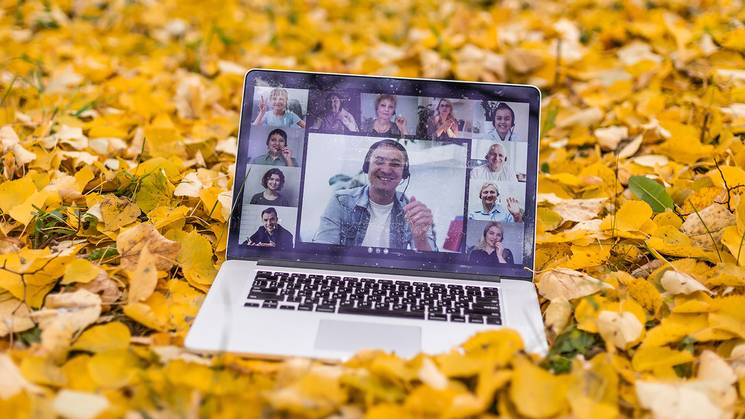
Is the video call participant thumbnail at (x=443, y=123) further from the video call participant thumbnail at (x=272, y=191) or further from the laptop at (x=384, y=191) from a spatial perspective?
the video call participant thumbnail at (x=272, y=191)

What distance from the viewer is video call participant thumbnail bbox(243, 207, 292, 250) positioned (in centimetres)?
136

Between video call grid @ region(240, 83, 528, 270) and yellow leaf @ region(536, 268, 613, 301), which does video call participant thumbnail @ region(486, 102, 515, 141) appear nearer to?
video call grid @ region(240, 83, 528, 270)

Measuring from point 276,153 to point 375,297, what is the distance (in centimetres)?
36

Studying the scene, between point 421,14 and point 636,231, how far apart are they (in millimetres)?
2158

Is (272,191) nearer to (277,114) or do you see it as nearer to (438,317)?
(277,114)

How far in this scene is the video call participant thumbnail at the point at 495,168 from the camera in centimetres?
136

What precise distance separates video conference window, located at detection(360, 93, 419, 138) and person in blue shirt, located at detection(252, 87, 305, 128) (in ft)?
0.44

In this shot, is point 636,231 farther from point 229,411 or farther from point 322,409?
point 229,411

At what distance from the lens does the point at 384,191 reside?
4.50ft

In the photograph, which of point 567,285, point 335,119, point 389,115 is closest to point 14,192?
point 335,119

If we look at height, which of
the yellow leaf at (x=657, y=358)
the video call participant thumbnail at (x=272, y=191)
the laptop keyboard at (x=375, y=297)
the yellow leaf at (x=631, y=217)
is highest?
the video call participant thumbnail at (x=272, y=191)

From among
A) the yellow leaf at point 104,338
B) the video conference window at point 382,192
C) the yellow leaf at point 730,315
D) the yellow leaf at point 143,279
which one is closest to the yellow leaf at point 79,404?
the yellow leaf at point 104,338

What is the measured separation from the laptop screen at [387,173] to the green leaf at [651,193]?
15.2 inches

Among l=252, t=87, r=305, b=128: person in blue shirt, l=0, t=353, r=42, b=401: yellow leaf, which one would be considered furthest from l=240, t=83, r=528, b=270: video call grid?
l=0, t=353, r=42, b=401: yellow leaf
